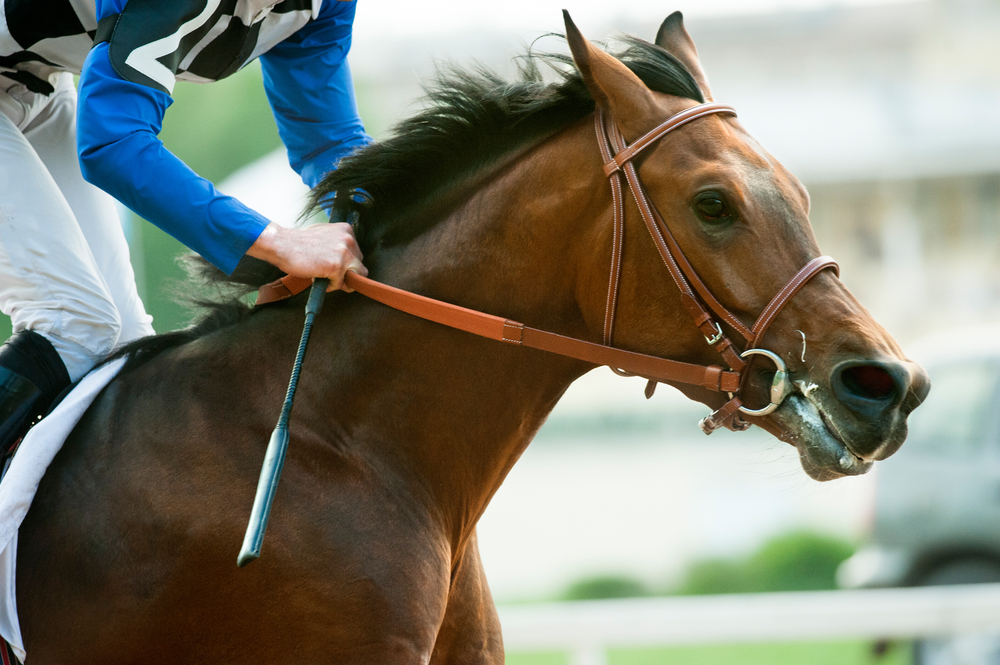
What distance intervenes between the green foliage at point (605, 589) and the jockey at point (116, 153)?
23.8 feet

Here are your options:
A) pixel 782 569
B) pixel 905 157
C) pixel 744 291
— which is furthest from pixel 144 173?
pixel 905 157

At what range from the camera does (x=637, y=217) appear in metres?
1.90

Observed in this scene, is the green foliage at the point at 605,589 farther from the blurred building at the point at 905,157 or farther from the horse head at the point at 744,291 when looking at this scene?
the blurred building at the point at 905,157

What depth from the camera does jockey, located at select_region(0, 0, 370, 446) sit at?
1.91m

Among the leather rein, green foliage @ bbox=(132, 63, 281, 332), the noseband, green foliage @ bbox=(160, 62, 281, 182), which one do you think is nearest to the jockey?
the leather rein

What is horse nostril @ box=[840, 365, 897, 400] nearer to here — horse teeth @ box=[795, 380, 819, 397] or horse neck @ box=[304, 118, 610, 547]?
horse teeth @ box=[795, 380, 819, 397]

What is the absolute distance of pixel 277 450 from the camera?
182 centimetres

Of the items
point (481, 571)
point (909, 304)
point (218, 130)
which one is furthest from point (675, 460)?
point (481, 571)

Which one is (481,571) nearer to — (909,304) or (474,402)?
(474,402)

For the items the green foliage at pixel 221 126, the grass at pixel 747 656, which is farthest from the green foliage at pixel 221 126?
the grass at pixel 747 656

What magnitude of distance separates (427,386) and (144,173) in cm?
74

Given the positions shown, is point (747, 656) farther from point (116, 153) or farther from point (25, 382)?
point (116, 153)

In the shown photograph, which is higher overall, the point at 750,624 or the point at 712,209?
the point at 712,209

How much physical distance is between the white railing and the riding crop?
11.1ft
